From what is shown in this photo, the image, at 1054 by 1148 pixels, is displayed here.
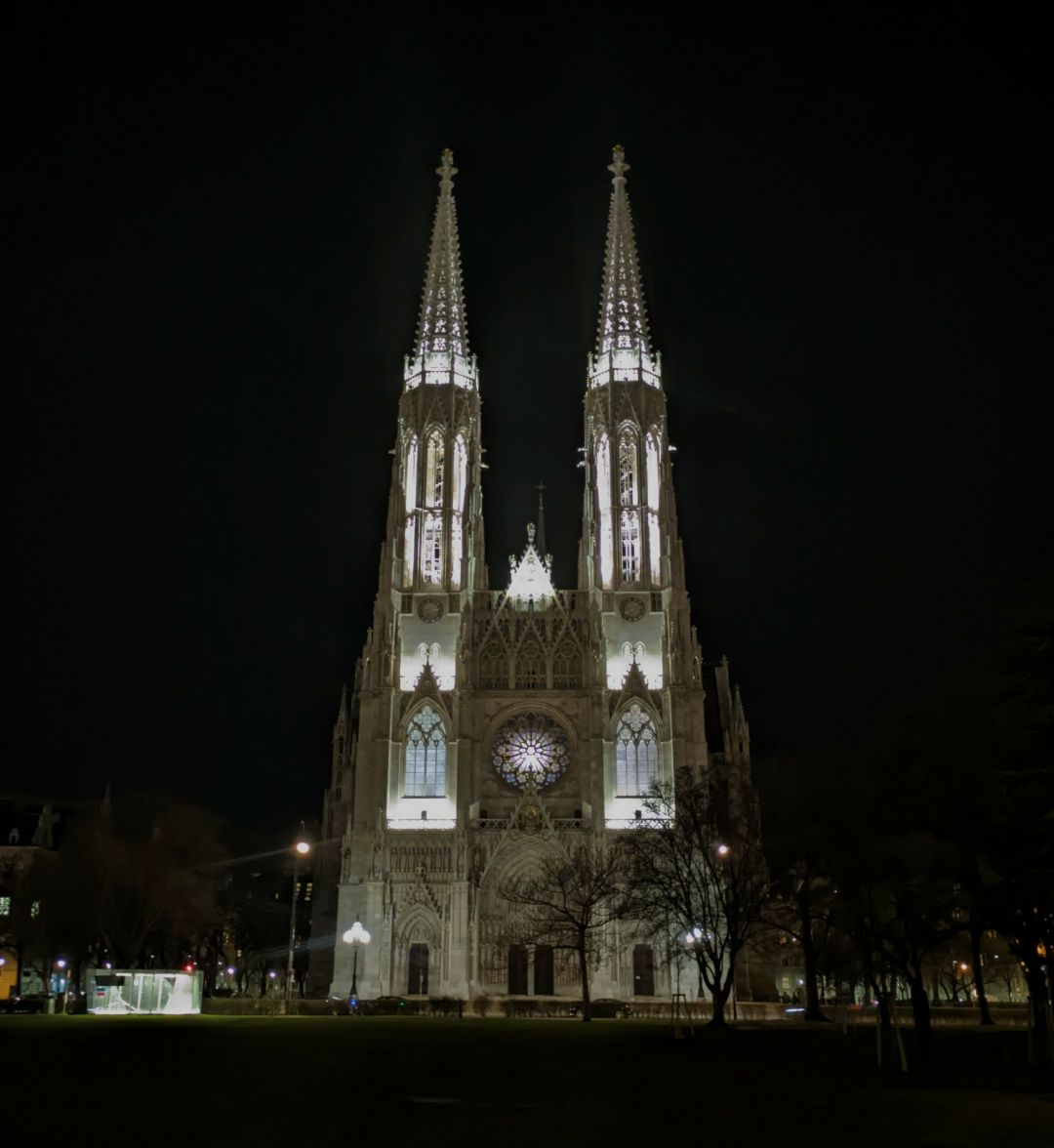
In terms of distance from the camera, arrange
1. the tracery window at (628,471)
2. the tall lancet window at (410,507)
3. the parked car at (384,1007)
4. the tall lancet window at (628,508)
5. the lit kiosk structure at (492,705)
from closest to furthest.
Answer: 1. the parked car at (384,1007)
2. the lit kiosk structure at (492,705)
3. the tall lancet window at (410,507)
4. the tall lancet window at (628,508)
5. the tracery window at (628,471)

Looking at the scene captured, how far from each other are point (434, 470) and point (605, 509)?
12.2 metres

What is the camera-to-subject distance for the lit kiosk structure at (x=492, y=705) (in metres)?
66.9

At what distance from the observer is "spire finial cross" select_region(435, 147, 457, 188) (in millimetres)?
93000

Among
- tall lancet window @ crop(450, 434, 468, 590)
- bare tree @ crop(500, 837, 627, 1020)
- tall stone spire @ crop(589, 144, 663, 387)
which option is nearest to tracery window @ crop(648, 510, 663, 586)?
tall stone spire @ crop(589, 144, 663, 387)

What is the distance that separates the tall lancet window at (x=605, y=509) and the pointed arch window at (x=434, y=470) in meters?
10.8

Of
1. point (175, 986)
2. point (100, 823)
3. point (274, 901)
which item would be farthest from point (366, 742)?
point (274, 901)

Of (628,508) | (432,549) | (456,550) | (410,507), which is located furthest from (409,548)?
(628,508)

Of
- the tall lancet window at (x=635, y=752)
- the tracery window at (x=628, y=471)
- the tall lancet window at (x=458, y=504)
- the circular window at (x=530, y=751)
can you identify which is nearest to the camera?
the tall lancet window at (x=635, y=752)

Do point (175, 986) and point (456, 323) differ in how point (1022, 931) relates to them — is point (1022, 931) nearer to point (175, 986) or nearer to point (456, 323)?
point (175, 986)

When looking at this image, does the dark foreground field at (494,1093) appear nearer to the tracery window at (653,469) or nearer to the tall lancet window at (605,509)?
the tall lancet window at (605,509)

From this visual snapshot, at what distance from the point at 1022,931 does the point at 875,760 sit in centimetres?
684

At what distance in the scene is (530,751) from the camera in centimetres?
7238

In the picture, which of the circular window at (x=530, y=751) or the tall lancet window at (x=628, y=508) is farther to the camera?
the tall lancet window at (x=628, y=508)

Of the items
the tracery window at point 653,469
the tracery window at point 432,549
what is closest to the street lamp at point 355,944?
the tracery window at point 432,549
